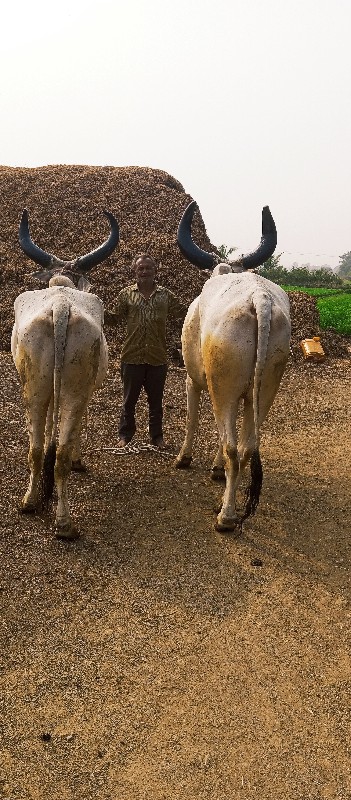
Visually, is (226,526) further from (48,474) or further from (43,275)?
(43,275)

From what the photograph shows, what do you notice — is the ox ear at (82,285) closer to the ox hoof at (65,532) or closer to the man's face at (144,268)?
the man's face at (144,268)

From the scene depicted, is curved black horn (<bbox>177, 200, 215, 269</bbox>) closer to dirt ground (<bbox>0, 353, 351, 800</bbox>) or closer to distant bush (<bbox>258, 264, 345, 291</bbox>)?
dirt ground (<bbox>0, 353, 351, 800</bbox>)

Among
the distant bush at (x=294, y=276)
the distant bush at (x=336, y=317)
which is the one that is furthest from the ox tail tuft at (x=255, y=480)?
the distant bush at (x=294, y=276)

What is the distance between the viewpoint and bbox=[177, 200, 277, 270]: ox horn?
557 centimetres

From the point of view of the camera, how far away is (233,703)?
3107mm

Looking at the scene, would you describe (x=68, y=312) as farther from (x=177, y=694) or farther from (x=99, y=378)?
(x=177, y=694)

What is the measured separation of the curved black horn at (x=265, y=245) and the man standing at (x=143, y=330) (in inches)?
37.7

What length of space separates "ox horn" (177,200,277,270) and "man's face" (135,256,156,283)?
49cm

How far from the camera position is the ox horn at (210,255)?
219 inches

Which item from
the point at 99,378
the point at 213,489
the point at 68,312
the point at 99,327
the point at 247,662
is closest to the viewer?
the point at 247,662

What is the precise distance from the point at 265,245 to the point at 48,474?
280cm

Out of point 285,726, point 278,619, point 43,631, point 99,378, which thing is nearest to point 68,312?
point 99,378

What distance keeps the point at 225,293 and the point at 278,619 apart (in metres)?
2.36

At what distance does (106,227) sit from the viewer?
13.1 meters
